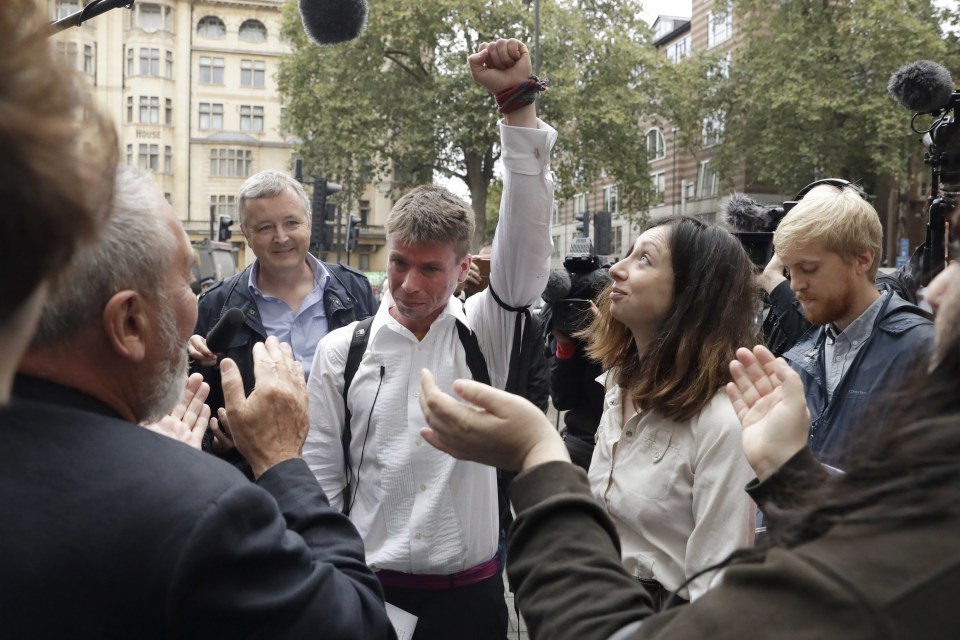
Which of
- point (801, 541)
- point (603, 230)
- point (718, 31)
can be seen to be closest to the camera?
point (801, 541)

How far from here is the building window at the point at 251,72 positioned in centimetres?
5338

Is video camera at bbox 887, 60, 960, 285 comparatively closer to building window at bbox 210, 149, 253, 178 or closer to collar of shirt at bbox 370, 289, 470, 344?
collar of shirt at bbox 370, 289, 470, 344

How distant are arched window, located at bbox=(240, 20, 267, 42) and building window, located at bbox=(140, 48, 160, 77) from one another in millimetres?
5260

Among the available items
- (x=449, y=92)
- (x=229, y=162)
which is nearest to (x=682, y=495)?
(x=449, y=92)

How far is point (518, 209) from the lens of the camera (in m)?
2.39

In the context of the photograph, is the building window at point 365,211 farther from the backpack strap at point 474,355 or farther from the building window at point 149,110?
Answer: the backpack strap at point 474,355

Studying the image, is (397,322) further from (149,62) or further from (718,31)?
(149,62)

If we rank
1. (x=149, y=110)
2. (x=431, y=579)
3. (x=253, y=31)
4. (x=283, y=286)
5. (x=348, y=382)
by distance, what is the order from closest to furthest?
(x=431, y=579) → (x=348, y=382) → (x=283, y=286) → (x=149, y=110) → (x=253, y=31)

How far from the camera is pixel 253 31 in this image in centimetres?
5294

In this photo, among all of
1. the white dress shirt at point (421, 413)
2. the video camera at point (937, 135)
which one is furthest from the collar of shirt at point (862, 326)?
the white dress shirt at point (421, 413)

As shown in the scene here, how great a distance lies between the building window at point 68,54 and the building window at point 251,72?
2208 inches

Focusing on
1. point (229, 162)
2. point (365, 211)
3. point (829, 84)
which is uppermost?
point (229, 162)

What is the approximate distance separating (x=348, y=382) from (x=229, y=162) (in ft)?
176

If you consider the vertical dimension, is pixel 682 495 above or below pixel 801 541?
below
